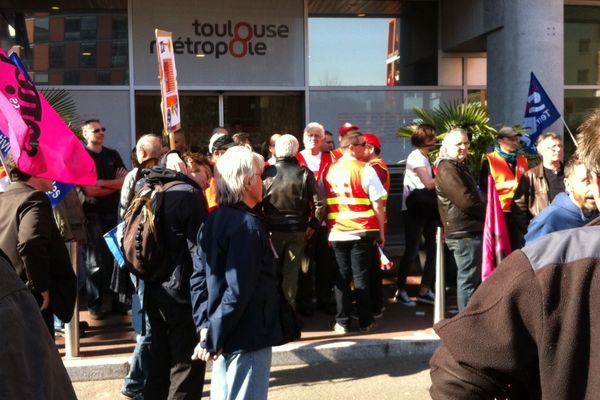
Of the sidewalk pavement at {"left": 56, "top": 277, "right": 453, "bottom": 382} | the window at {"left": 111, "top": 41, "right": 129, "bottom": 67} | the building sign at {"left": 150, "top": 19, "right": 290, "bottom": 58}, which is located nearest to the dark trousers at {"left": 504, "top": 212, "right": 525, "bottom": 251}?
the sidewalk pavement at {"left": 56, "top": 277, "right": 453, "bottom": 382}

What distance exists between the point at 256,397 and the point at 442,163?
3.52 meters

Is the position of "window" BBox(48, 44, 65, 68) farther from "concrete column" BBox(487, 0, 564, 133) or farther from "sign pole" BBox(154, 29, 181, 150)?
"concrete column" BBox(487, 0, 564, 133)

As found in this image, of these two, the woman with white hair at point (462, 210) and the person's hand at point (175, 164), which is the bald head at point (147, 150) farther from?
the woman with white hair at point (462, 210)

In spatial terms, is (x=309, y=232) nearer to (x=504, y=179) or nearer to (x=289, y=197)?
(x=289, y=197)

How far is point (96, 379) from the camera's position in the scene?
597 cm

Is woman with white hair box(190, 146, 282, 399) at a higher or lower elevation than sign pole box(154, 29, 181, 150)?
lower

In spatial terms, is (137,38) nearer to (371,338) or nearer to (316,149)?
(316,149)

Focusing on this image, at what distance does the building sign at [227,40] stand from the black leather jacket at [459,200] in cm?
547

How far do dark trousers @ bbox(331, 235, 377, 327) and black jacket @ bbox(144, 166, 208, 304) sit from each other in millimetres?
Result: 2710

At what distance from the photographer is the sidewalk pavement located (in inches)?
236

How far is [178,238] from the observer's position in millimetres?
4395

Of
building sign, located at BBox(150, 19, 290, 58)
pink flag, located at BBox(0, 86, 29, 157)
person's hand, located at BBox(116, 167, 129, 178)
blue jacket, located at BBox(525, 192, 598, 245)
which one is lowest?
blue jacket, located at BBox(525, 192, 598, 245)

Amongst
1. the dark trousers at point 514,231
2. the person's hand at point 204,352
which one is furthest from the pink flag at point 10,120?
the dark trousers at point 514,231

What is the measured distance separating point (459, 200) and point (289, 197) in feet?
5.07
